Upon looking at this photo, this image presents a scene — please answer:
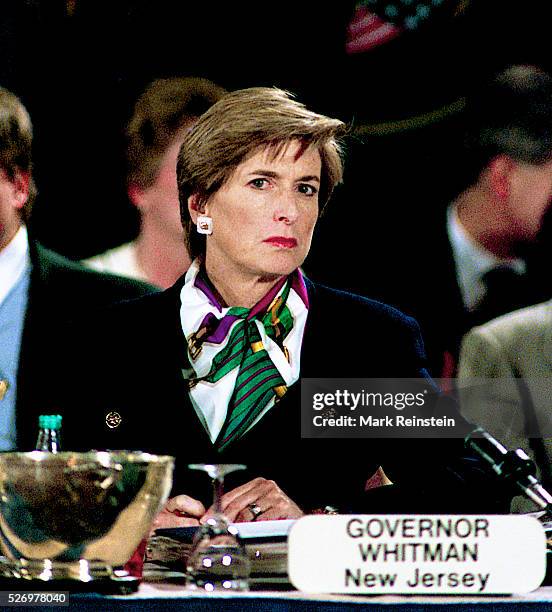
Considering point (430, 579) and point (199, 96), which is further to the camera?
point (199, 96)

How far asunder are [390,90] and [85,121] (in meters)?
0.75

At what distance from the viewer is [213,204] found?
262 cm

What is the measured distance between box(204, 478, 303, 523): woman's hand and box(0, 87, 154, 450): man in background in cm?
65

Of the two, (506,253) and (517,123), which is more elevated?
(517,123)

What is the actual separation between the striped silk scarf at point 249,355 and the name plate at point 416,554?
1.37 m

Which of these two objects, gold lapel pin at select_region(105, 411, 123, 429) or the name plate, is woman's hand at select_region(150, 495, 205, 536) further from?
the name plate

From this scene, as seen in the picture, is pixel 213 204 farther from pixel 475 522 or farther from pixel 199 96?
pixel 475 522

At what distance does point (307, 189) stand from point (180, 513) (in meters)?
0.83

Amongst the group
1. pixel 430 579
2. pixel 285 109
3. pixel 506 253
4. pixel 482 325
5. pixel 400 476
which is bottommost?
pixel 430 579

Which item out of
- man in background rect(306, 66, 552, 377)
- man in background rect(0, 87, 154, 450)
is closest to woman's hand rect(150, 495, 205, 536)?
man in background rect(0, 87, 154, 450)

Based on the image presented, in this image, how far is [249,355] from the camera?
2615mm

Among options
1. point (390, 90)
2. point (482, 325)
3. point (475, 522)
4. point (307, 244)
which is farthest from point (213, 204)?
point (475, 522)

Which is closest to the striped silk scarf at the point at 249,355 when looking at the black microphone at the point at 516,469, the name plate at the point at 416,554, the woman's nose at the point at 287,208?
the woman's nose at the point at 287,208

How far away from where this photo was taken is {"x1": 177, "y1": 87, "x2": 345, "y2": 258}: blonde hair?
2574 mm
